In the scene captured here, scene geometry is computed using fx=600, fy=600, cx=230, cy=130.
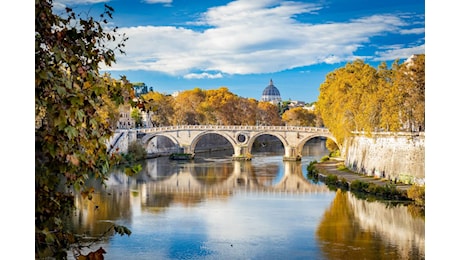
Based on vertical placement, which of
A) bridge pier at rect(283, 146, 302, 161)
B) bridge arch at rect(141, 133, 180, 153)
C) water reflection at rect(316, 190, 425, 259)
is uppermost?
bridge arch at rect(141, 133, 180, 153)

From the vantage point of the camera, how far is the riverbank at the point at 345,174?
304 inches

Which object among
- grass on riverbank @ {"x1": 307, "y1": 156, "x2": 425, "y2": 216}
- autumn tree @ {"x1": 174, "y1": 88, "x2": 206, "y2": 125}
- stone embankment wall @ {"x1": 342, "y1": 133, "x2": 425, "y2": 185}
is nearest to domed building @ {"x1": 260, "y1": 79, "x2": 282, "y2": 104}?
autumn tree @ {"x1": 174, "y1": 88, "x2": 206, "y2": 125}

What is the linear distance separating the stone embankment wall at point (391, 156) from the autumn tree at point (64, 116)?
6.35m

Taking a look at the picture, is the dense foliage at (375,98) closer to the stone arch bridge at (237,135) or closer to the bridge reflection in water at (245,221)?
the bridge reflection in water at (245,221)

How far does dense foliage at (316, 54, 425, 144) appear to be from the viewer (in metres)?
7.55

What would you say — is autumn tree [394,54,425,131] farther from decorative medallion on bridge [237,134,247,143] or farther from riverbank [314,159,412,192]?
decorative medallion on bridge [237,134,247,143]

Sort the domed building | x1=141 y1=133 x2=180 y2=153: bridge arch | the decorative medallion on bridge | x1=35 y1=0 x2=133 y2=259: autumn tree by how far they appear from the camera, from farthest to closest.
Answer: the domed building, the decorative medallion on bridge, x1=141 y1=133 x2=180 y2=153: bridge arch, x1=35 y1=0 x2=133 y2=259: autumn tree

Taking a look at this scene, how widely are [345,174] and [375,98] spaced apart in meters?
1.63

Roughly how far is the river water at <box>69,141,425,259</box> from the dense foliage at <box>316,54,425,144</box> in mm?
1255

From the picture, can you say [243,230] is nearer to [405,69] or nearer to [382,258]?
[382,258]

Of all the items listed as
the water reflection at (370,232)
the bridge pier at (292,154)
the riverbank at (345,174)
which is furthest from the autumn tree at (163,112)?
the water reflection at (370,232)

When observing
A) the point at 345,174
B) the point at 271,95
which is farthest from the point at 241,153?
the point at 271,95

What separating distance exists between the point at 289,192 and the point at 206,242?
3.58 metres
